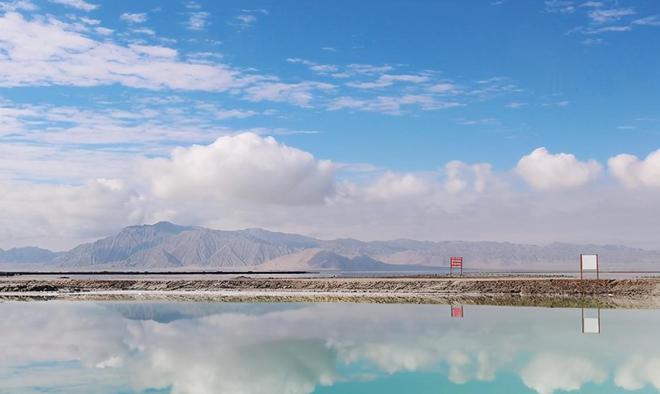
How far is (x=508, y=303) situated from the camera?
54.2 m

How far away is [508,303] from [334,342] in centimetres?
2649

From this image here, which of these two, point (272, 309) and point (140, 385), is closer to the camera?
point (140, 385)

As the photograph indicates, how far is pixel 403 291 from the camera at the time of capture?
238 feet

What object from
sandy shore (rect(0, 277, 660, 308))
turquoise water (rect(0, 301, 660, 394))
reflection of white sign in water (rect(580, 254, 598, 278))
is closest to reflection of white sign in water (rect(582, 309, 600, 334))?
turquoise water (rect(0, 301, 660, 394))

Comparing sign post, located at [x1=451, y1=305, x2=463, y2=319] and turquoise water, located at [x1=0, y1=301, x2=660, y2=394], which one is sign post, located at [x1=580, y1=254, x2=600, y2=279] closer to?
turquoise water, located at [x1=0, y1=301, x2=660, y2=394]

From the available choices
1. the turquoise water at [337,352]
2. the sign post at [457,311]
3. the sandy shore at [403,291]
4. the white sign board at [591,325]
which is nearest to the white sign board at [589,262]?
the sandy shore at [403,291]

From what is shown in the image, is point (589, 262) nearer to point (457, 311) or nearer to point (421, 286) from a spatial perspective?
point (421, 286)

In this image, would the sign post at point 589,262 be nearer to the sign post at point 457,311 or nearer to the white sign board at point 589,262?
the white sign board at point 589,262

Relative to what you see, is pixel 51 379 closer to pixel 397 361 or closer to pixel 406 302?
pixel 397 361

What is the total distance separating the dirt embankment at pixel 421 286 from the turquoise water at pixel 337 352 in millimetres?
19623

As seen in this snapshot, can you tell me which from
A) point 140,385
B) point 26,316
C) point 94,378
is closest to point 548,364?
point 140,385

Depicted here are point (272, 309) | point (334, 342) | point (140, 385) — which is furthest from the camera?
point (272, 309)

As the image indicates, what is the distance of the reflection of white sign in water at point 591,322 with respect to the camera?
35812mm

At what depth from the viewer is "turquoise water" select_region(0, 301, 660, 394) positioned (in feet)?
75.0
